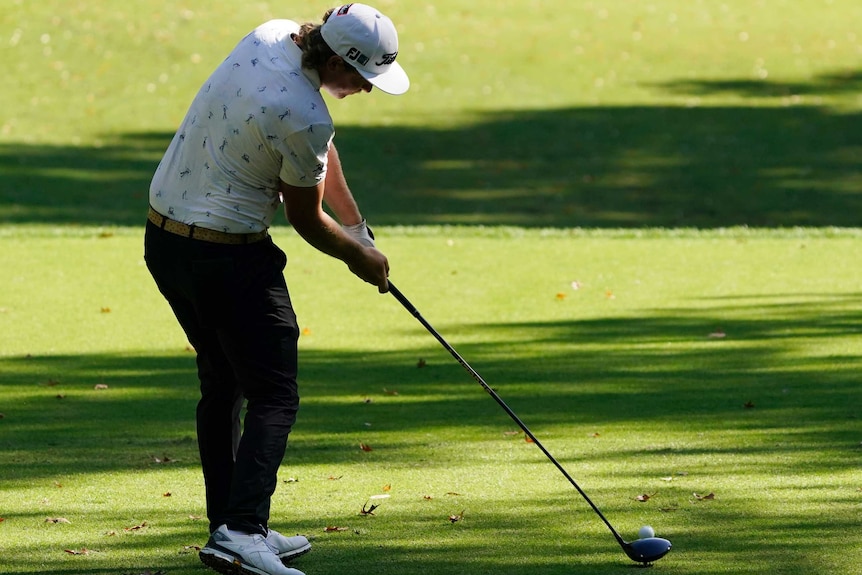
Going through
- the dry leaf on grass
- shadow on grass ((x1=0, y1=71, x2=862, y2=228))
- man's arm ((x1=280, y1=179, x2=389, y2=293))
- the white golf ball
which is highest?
shadow on grass ((x1=0, y1=71, x2=862, y2=228))

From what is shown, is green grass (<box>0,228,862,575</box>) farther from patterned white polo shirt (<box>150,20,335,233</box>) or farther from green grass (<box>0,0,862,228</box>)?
green grass (<box>0,0,862,228</box>)

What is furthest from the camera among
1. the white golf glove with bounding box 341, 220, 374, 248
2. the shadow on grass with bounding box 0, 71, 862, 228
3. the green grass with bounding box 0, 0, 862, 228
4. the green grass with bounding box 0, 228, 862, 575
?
the green grass with bounding box 0, 0, 862, 228

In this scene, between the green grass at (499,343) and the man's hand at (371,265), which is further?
the green grass at (499,343)

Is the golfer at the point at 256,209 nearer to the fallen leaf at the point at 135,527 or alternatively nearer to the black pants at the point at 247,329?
the black pants at the point at 247,329

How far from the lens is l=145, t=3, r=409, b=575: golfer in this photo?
4.26 m

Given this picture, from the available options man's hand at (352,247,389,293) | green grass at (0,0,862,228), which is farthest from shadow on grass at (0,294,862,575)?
green grass at (0,0,862,228)

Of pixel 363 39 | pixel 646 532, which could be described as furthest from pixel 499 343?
pixel 363 39

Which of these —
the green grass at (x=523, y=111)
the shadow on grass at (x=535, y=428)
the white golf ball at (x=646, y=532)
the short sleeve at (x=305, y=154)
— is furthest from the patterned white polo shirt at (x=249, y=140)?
the green grass at (x=523, y=111)

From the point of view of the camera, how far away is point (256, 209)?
440 centimetres

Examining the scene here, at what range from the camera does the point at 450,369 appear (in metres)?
8.12

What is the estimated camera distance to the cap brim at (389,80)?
14.2 ft

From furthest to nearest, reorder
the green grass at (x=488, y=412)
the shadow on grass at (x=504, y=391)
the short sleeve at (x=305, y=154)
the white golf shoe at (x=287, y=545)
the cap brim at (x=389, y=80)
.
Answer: the shadow on grass at (x=504, y=391)
the green grass at (x=488, y=412)
the white golf shoe at (x=287, y=545)
the cap brim at (x=389, y=80)
the short sleeve at (x=305, y=154)

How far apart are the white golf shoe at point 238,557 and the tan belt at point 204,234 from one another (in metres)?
0.91

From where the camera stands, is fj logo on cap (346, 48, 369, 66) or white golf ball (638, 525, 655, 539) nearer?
fj logo on cap (346, 48, 369, 66)
